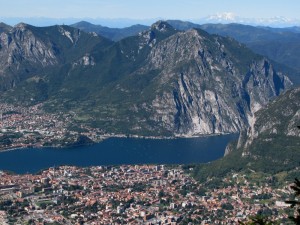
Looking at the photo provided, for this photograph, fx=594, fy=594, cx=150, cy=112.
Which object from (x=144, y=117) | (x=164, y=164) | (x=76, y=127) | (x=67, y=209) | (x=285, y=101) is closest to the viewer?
(x=67, y=209)

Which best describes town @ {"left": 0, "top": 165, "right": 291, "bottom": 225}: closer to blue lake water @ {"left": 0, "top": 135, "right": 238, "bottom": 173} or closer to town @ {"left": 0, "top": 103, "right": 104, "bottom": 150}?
blue lake water @ {"left": 0, "top": 135, "right": 238, "bottom": 173}

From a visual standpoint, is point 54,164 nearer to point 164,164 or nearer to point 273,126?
point 164,164

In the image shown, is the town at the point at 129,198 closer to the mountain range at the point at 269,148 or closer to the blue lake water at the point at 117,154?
the mountain range at the point at 269,148

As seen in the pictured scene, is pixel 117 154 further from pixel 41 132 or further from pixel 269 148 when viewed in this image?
pixel 269 148

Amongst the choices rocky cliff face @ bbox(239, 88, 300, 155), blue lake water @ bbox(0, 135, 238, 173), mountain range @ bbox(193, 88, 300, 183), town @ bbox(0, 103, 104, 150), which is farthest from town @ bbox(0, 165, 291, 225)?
town @ bbox(0, 103, 104, 150)

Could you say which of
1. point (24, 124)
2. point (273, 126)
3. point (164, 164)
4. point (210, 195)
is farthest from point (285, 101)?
point (24, 124)
